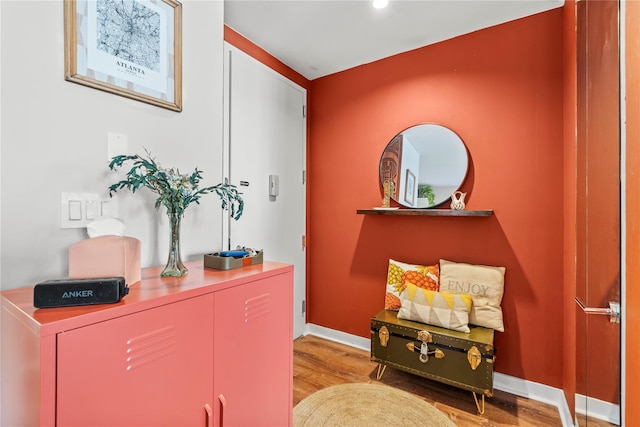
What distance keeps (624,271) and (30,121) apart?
193 centimetres

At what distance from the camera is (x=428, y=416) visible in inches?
72.3

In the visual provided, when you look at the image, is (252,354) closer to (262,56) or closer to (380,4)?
(380,4)

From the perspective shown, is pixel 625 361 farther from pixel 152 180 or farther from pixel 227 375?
pixel 152 180

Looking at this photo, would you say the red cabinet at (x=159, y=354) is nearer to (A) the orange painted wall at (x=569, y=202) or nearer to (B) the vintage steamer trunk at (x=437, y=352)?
(B) the vintage steamer trunk at (x=437, y=352)

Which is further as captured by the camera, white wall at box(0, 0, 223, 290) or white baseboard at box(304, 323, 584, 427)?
Answer: white baseboard at box(304, 323, 584, 427)

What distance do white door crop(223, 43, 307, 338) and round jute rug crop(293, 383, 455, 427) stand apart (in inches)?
36.9

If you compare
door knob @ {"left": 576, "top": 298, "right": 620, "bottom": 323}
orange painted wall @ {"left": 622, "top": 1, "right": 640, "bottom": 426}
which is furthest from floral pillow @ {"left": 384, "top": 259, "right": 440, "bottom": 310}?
orange painted wall @ {"left": 622, "top": 1, "right": 640, "bottom": 426}

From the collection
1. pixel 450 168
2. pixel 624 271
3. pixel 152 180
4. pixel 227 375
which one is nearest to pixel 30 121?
pixel 152 180

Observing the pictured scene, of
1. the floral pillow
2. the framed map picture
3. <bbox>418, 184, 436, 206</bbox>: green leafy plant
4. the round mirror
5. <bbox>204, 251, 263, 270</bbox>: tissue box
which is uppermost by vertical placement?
the framed map picture

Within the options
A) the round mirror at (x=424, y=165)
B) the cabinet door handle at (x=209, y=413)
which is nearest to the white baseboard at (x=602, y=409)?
the cabinet door handle at (x=209, y=413)

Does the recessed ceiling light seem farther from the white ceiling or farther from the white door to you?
the white door

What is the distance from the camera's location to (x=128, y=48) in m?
1.26

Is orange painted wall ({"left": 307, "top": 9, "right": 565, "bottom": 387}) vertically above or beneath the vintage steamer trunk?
above

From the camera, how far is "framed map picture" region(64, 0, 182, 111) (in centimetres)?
112
